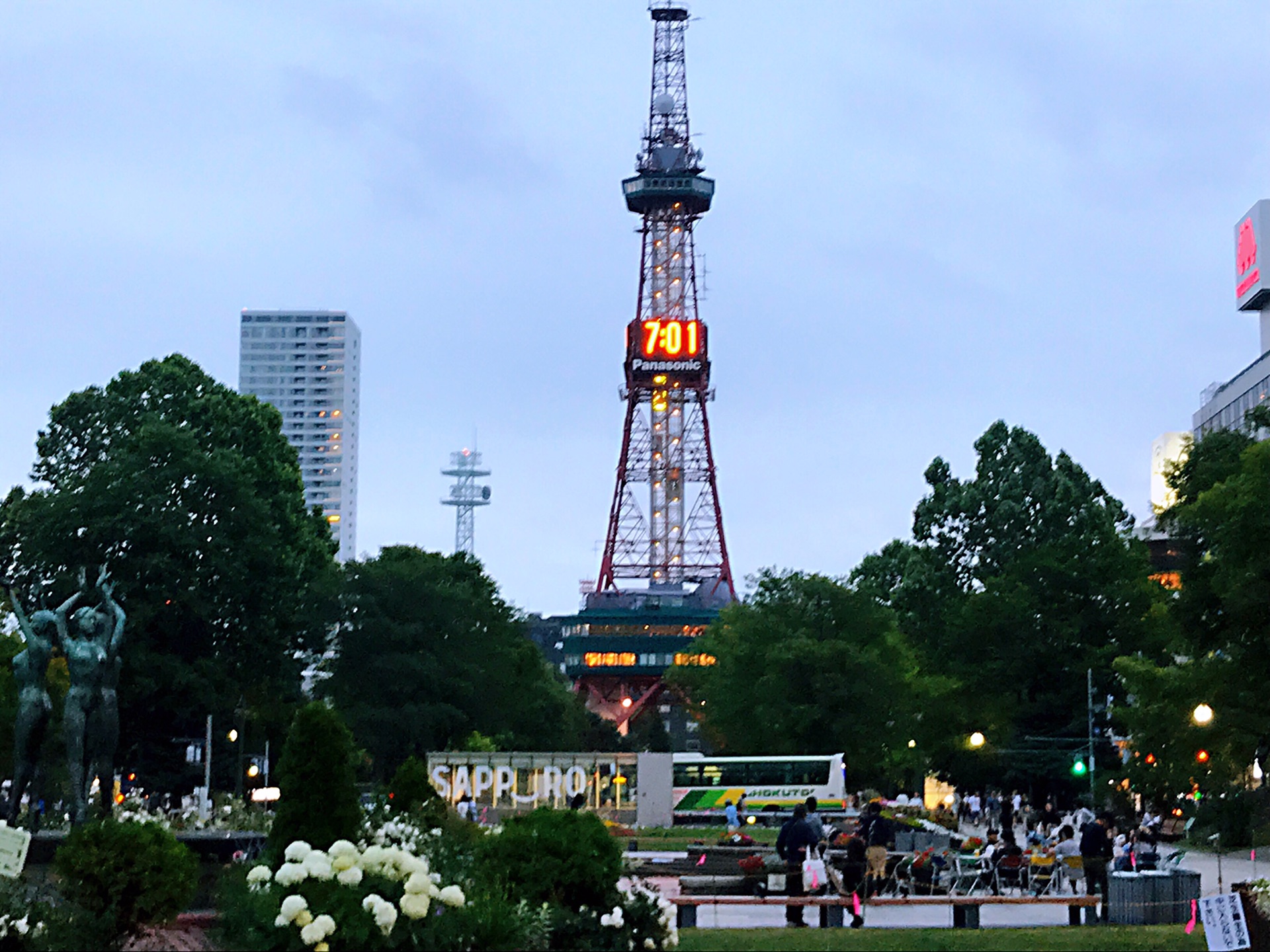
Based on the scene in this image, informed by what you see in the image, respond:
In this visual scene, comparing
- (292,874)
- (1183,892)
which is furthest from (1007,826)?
(292,874)

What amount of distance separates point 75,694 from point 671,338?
110 metres

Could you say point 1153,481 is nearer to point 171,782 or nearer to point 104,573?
point 171,782

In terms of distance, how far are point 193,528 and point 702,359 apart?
7869cm

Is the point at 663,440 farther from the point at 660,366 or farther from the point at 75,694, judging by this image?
the point at 75,694

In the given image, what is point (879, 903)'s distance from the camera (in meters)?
24.5

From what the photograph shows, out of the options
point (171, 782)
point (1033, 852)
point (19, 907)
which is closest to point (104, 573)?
point (19, 907)

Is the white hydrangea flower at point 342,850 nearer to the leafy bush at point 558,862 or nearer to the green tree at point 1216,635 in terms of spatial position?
the leafy bush at point 558,862

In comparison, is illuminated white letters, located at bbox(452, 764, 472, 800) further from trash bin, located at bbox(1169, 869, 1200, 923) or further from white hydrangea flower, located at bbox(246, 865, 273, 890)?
white hydrangea flower, located at bbox(246, 865, 273, 890)

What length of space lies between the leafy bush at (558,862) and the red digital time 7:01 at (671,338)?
117845 mm

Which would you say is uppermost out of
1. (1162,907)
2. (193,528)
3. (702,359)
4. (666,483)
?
(702,359)

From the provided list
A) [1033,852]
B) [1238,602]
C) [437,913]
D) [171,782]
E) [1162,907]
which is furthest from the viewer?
[171,782]

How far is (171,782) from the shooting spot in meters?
64.6

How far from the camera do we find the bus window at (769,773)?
68.3 metres

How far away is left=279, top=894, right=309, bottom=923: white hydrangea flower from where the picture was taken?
13.6 metres
